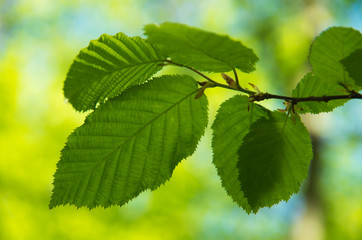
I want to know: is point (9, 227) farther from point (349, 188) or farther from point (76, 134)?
point (349, 188)

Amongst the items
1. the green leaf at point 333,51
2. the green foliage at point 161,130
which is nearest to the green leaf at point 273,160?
the green foliage at point 161,130

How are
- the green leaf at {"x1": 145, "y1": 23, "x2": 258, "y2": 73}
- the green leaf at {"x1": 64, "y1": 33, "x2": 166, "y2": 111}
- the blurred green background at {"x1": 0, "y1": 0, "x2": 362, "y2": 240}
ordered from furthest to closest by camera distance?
1. the blurred green background at {"x1": 0, "y1": 0, "x2": 362, "y2": 240}
2. the green leaf at {"x1": 64, "y1": 33, "x2": 166, "y2": 111}
3. the green leaf at {"x1": 145, "y1": 23, "x2": 258, "y2": 73}

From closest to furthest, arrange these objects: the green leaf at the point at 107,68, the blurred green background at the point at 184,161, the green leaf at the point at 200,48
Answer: the green leaf at the point at 200,48
the green leaf at the point at 107,68
the blurred green background at the point at 184,161

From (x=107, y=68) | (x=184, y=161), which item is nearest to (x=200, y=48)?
(x=107, y=68)

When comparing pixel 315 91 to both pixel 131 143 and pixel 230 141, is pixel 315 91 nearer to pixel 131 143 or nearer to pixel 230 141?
pixel 230 141

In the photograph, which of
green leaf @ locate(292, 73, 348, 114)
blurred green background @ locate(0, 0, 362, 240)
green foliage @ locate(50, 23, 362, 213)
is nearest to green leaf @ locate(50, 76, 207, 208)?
green foliage @ locate(50, 23, 362, 213)

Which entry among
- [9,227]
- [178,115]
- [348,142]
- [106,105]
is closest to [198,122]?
[178,115]

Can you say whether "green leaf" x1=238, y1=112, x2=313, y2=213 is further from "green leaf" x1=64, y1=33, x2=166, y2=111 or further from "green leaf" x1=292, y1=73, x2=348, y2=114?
"green leaf" x1=64, y1=33, x2=166, y2=111

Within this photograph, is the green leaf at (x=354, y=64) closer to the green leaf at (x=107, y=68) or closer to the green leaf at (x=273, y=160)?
the green leaf at (x=273, y=160)
